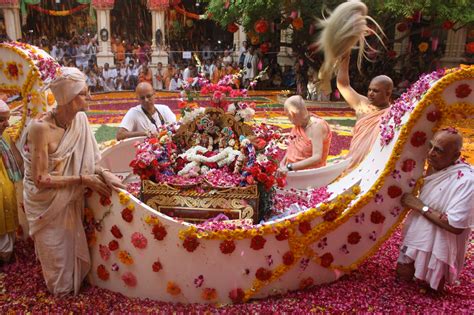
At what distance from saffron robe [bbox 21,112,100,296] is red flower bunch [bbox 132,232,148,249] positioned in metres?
0.44

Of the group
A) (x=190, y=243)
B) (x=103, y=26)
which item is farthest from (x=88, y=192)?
(x=103, y=26)

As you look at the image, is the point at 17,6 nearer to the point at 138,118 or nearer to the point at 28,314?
the point at 138,118

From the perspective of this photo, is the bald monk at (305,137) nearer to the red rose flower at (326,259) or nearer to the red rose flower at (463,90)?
the red rose flower at (326,259)

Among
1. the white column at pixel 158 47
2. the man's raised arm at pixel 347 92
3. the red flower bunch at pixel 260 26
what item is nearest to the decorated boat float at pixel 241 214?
the man's raised arm at pixel 347 92

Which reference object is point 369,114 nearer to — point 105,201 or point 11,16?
point 105,201

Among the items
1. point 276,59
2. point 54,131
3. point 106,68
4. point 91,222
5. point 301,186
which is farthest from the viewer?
point 276,59

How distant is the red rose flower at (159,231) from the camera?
299cm

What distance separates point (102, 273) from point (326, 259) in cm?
170

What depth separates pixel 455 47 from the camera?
1617 cm

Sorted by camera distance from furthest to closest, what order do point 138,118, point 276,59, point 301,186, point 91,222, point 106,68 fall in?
1. point 276,59
2. point 106,68
3. point 138,118
4. point 301,186
5. point 91,222

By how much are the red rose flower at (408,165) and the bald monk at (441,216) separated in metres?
0.12

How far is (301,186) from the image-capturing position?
4375 millimetres

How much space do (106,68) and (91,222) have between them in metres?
15.2

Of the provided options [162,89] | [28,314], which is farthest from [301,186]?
[162,89]
